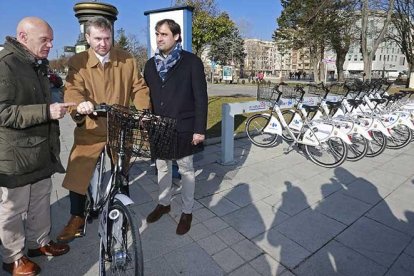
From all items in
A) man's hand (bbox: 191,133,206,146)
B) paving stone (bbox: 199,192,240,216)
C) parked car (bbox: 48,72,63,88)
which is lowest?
paving stone (bbox: 199,192,240,216)

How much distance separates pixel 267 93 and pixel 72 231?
4.00 meters

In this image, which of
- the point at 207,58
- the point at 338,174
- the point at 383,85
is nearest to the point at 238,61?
the point at 207,58

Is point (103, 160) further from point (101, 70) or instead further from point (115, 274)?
point (115, 274)

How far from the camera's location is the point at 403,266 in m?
2.51

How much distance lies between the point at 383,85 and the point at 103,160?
25.6ft

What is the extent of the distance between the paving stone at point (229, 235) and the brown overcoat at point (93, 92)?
1.34 m

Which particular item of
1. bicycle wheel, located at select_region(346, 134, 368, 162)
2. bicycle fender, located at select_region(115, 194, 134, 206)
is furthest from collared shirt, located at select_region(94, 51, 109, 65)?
bicycle wheel, located at select_region(346, 134, 368, 162)

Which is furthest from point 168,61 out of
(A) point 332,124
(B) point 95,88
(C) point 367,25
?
(C) point 367,25

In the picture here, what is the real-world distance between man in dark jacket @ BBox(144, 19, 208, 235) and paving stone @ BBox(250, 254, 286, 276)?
1.02m

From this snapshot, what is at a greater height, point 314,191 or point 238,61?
point 238,61

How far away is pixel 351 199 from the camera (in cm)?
375

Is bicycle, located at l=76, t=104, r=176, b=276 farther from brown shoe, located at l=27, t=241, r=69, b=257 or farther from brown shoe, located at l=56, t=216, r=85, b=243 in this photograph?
brown shoe, located at l=56, t=216, r=85, b=243

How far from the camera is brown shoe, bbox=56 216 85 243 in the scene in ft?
9.01

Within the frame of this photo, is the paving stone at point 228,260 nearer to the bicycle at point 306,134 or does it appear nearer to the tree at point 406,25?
the bicycle at point 306,134
